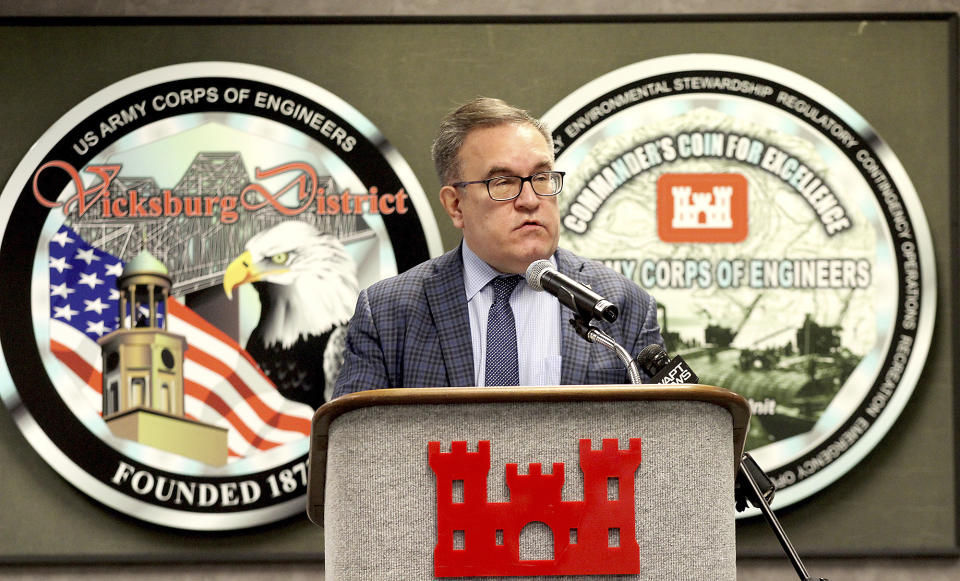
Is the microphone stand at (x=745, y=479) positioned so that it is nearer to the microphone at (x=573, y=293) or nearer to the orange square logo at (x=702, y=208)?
the microphone at (x=573, y=293)

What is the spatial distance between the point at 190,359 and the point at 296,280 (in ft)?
1.28

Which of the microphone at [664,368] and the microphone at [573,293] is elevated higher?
the microphone at [573,293]

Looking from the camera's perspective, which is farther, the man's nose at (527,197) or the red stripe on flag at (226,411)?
the red stripe on flag at (226,411)

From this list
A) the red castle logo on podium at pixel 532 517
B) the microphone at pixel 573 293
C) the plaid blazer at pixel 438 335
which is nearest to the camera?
the red castle logo on podium at pixel 532 517

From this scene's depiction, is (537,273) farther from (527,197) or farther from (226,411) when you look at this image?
(226,411)

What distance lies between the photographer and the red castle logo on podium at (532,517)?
124 cm

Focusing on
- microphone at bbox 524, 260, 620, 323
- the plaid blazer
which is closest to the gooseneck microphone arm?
microphone at bbox 524, 260, 620, 323

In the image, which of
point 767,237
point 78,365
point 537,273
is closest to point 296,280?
point 78,365

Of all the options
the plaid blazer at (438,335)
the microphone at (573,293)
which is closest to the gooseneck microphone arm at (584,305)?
the microphone at (573,293)

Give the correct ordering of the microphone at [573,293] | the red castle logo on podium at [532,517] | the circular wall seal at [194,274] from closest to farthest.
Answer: the red castle logo on podium at [532,517]
the microphone at [573,293]
the circular wall seal at [194,274]

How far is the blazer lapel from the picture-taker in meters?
1.81

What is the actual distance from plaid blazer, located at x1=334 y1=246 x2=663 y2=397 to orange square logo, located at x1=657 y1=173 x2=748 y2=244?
1130 mm

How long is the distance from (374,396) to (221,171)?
1.98m

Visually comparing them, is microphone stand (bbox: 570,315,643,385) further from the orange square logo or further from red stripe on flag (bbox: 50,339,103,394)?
red stripe on flag (bbox: 50,339,103,394)
